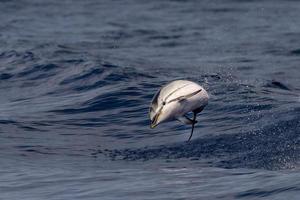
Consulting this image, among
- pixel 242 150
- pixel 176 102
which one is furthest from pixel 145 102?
pixel 176 102

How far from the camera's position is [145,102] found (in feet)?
53.2

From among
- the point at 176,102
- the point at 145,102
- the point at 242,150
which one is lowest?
the point at 145,102

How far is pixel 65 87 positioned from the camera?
695 inches

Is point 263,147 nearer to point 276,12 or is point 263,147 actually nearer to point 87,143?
point 87,143

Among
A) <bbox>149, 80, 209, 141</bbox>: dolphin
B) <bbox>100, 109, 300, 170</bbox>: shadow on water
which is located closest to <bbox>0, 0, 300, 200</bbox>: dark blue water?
<bbox>100, 109, 300, 170</bbox>: shadow on water

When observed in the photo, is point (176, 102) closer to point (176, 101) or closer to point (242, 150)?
point (176, 101)

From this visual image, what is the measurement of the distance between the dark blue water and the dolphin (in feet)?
2.41

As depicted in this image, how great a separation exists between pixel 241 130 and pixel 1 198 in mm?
4252

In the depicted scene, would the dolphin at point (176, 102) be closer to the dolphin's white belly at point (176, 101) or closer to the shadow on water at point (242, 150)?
the dolphin's white belly at point (176, 101)

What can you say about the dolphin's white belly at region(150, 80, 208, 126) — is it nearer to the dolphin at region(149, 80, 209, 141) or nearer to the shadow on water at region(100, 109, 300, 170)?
the dolphin at region(149, 80, 209, 141)

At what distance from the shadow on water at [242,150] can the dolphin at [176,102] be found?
5.53ft

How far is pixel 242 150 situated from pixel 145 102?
370 centimetres

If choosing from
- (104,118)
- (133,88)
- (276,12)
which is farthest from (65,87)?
(276,12)

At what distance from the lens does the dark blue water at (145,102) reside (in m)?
11.1
